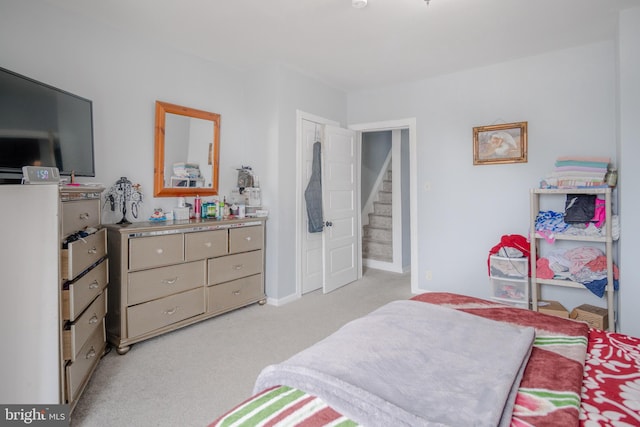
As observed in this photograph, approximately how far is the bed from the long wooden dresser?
1.93 meters

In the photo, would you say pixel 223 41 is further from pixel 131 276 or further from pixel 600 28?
pixel 600 28

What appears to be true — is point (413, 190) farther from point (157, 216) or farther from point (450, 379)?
point (450, 379)

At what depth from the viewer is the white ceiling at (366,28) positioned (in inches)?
97.4

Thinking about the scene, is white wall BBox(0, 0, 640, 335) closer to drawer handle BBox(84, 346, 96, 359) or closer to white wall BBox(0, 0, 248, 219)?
white wall BBox(0, 0, 248, 219)

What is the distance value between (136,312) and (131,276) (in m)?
0.28

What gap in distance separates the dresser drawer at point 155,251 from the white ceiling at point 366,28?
172 cm

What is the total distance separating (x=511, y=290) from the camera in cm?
324

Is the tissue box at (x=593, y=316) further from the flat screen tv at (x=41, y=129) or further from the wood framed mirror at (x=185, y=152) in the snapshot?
the flat screen tv at (x=41, y=129)

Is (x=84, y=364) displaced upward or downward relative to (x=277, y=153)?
downward

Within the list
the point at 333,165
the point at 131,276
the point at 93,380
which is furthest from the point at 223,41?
the point at 93,380

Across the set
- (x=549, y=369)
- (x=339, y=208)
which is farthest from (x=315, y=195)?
(x=549, y=369)

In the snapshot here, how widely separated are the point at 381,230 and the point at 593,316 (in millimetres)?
3142

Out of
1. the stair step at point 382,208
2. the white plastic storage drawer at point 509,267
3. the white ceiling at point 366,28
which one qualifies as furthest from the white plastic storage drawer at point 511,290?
the stair step at point 382,208

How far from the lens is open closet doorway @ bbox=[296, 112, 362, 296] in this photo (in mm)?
3941
